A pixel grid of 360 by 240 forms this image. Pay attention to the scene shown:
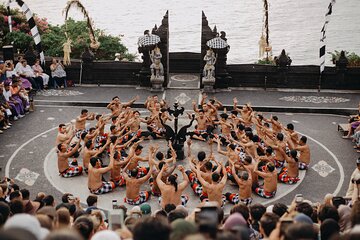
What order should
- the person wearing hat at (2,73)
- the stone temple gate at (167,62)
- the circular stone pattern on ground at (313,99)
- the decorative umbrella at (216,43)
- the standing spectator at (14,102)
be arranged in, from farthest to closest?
the stone temple gate at (167,62)
the circular stone pattern on ground at (313,99)
the decorative umbrella at (216,43)
the person wearing hat at (2,73)
the standing spectator at (14,102)

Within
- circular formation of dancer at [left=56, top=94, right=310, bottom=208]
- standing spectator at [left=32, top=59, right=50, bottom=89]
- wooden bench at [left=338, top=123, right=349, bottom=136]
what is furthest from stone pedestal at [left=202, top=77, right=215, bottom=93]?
standing spectator at [left=32, top=59, right=50, bottom=89]

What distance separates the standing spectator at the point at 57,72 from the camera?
77.0 ft

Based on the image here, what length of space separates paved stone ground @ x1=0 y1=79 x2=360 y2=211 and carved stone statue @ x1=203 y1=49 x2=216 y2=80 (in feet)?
3.14

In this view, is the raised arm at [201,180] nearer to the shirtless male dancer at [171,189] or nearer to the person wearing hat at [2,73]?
the shirtless male dancer at [171,189]

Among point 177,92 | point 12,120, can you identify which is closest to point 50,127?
point 12,120

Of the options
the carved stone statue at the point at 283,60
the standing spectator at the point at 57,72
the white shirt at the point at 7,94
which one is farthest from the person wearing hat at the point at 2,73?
the carved stone statue at the point at 283,60

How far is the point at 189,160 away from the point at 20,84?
32.0ft

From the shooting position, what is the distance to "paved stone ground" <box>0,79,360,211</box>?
13984mm

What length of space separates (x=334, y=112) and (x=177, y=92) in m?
6.85

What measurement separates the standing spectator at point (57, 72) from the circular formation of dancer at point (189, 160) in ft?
21.8

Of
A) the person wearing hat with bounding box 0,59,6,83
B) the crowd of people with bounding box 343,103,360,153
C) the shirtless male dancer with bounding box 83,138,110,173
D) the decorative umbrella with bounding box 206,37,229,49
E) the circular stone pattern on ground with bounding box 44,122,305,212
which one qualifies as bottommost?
the circular stone pattern on ground with bounding box 44,122,305,212

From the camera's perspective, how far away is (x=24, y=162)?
15.6 metres

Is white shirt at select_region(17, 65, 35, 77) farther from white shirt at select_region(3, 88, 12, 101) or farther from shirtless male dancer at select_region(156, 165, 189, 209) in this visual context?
shirtless male dancer at select_region(156, 165, 189, 209)

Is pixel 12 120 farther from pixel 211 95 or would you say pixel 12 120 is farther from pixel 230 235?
pixel 230 235
